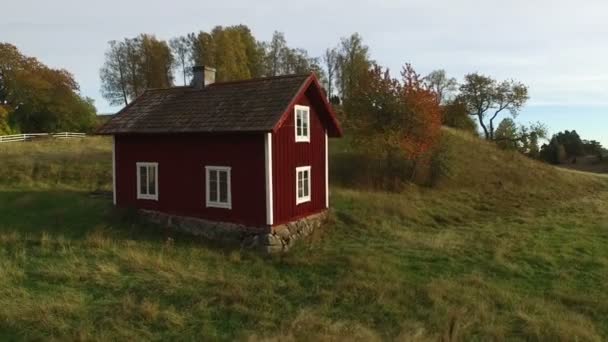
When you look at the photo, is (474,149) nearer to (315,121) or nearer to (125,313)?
(315,121)

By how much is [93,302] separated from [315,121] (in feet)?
41.1

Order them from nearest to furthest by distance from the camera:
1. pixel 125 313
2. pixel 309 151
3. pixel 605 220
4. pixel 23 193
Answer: pixel 125 313, pixel 309 151, pixel 605 220, pixel 23 193

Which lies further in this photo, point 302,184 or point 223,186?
point 302,184

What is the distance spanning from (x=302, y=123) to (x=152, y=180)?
23.2 ft

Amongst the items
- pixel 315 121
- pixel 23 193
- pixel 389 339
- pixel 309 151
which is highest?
pixel 315 121

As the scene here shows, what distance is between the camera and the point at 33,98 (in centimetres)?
5484

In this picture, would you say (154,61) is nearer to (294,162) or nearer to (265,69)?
(265,69)

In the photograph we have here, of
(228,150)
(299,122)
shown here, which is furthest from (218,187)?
(299,122)

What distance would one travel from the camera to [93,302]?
1117 cm

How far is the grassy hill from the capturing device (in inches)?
392

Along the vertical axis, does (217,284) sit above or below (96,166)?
below

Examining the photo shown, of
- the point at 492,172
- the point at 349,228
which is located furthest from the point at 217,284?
the point at 492,172

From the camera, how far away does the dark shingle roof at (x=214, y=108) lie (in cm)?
1785

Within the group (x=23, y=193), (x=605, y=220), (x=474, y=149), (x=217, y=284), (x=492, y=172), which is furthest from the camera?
(x=474, y=149)
